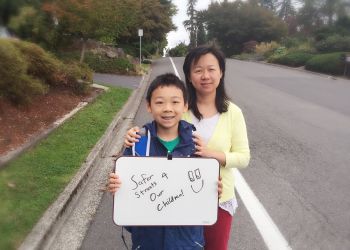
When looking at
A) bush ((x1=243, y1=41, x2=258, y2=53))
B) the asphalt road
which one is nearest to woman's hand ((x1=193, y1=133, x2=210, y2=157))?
the asphalt road

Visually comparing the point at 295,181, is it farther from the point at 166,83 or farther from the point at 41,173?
the point at 166,83

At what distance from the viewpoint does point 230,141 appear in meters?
2.58

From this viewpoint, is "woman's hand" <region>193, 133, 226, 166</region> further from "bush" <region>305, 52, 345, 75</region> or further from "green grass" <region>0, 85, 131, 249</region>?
"bush" <region>305, 52, 345, 75</region>

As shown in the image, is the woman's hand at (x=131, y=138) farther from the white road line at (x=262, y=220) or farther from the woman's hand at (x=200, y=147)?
the white road line at (x=262, y=220)

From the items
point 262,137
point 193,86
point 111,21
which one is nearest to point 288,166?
point 262,137

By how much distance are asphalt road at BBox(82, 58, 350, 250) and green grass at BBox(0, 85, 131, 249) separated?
1.99 ft

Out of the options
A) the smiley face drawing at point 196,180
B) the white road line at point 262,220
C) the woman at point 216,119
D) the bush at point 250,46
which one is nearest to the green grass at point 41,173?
the smiley face drawing at point 196,180

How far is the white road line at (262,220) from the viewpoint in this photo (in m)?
4.16

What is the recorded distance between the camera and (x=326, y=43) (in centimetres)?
3850

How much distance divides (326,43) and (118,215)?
39364 millimetres

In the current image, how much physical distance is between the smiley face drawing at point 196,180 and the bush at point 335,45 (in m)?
36.7

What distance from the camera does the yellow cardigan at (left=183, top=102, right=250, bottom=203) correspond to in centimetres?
252

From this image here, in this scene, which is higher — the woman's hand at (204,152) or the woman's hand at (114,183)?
the woman's hand at (204,152)

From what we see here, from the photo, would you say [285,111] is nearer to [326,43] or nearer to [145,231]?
[145,231]
